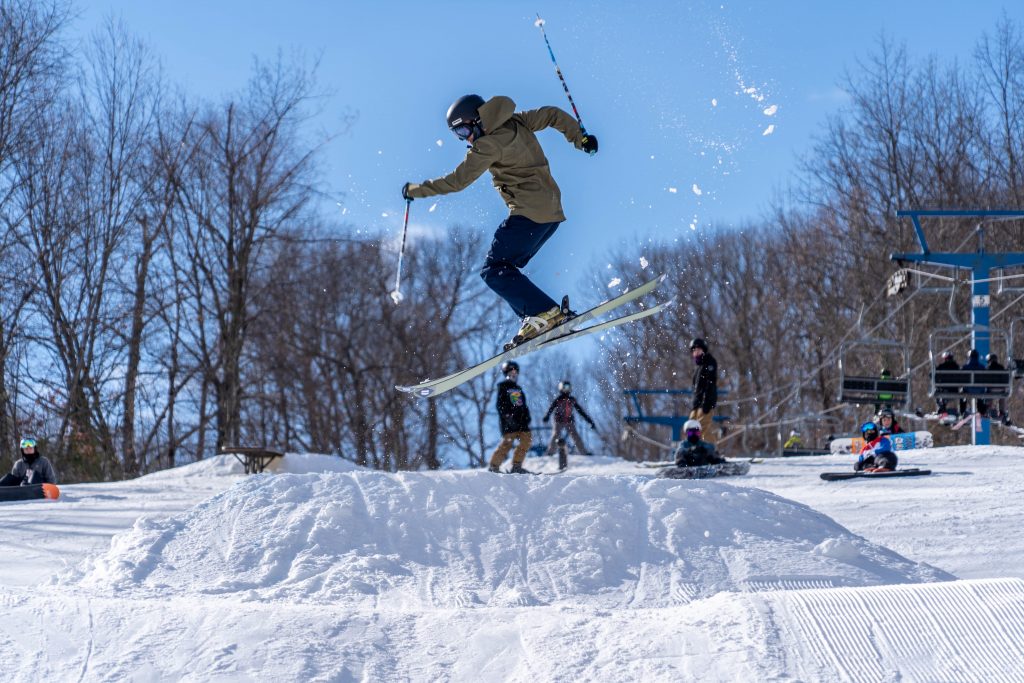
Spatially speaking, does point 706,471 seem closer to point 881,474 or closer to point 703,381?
point 703,381

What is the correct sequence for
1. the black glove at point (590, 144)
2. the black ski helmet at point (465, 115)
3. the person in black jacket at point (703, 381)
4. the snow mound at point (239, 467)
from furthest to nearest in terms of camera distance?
the snow mound at point (239, 467) → the person in black jacket at point (703, 381) → the black glove at point (590, 144) → the black ski helmet at point (465, 115)

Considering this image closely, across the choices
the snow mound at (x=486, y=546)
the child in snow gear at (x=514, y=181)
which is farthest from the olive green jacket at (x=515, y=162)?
the snow mound at (x=486, y=546)

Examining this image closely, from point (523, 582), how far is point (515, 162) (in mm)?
2964

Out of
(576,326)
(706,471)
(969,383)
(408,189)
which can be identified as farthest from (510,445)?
(969,383)

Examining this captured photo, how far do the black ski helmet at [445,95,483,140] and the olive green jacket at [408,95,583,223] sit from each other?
0.14 ft

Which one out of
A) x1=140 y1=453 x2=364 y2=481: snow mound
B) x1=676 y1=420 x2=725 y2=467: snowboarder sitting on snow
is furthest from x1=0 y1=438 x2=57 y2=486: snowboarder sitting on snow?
x1=676 y1=420 x2=725 y2=467: snowboarder sitting on snow

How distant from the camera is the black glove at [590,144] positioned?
8.09 metres

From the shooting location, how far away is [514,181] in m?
7.95

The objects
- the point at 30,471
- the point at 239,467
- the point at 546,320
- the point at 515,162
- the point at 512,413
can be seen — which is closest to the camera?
the point at 515,162

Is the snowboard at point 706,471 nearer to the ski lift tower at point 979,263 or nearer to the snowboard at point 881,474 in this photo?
the snowboard at point 881,474

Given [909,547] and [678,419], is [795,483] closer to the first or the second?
[909,547]

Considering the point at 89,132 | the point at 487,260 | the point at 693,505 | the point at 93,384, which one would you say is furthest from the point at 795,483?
the point at 89,132

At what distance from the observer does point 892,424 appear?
48.1 ft

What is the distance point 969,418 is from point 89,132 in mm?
20794
